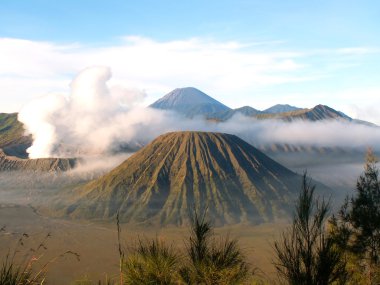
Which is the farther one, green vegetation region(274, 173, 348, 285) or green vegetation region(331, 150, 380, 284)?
green vegetation region(331, 150, 380, 284)

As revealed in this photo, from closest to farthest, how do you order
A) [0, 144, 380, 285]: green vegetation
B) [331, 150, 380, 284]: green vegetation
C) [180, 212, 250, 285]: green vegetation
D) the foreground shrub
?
[0, 144, 380, 285]: green vegetation < [180, 212, 250, 285]: green vegetation < the foreground shrub < [331, 150, 380, 284]: green vegetation

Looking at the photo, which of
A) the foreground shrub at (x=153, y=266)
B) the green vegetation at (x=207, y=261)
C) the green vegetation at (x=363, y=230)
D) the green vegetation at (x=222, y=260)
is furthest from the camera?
the green vegetation at (x=363, y=230)

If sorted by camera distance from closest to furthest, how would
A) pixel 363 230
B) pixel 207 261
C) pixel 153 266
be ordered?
pixel 207 261 < pixel 153 266 < pixel 363 230

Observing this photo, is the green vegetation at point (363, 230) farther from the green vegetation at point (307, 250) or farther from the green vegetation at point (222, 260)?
the green vegetation at point (307, 250)

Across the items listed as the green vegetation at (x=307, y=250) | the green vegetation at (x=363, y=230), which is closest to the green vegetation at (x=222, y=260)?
the green vegetation at (x=307, y=250)

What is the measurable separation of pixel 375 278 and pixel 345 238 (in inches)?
148

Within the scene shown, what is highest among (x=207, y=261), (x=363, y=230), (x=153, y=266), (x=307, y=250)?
(x=307, y=250)

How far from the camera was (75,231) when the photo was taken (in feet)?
637

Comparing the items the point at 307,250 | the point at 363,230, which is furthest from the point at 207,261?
the point at 363,230

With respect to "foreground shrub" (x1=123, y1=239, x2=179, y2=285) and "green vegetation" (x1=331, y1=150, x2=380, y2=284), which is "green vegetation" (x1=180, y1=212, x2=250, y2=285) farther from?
"green vegetation" (x1=331, y1=150, x2=380, y2=284)

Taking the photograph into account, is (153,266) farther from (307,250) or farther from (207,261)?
(307,250)

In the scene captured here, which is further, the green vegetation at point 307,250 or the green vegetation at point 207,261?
the green vegetation at point 207,261

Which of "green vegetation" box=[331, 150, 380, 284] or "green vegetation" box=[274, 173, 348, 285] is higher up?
"green vegetation" box=[274, 173, 348, 285]

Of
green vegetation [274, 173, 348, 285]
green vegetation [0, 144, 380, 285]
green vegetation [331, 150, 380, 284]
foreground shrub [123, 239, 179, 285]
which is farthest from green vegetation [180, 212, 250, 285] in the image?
green vegetation [331, 150, 380, 284]
